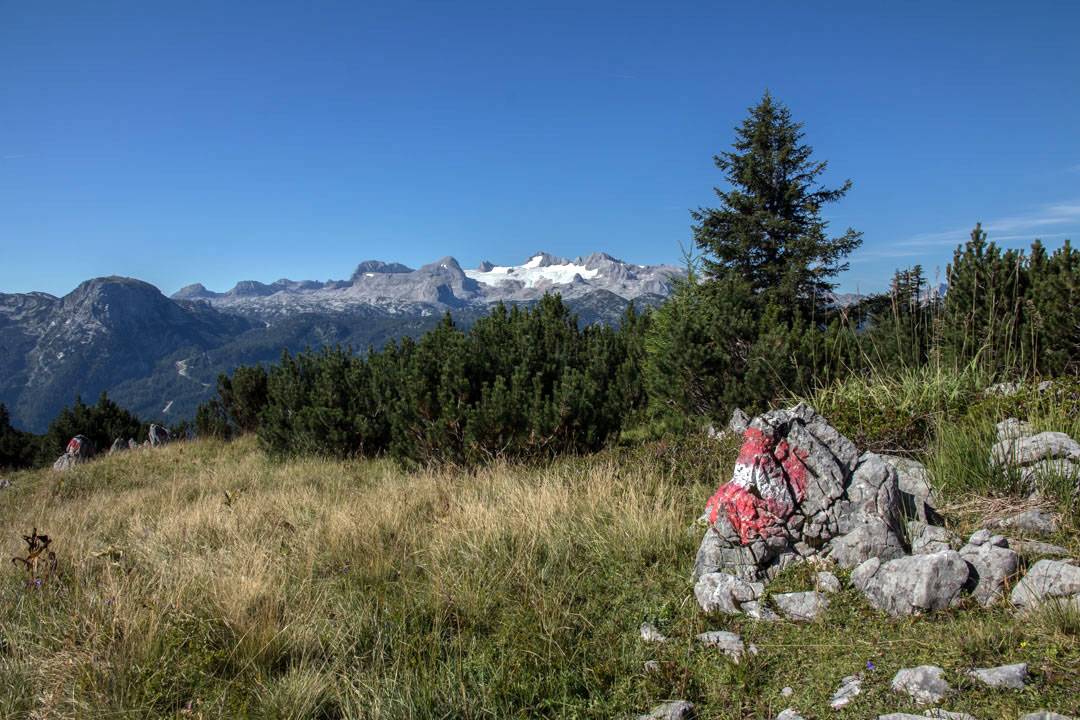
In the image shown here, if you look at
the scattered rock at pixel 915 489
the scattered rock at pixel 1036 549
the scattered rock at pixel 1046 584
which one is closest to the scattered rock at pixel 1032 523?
the scattered rock at pixel 1036 549

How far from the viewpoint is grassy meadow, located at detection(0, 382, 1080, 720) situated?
2.98m

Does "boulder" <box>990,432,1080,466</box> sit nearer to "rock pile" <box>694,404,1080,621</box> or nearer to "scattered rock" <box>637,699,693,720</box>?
"rock pile" <box>694,404,1080,621</box>

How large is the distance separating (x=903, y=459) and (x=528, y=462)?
16.2ft

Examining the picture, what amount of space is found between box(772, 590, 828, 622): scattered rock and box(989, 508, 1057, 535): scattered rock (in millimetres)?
1703

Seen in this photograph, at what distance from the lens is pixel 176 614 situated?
12.2 ft

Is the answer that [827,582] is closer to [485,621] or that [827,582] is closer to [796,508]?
[796,508]

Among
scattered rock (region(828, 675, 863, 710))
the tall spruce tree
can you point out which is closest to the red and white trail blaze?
scattered rock (region(828, 675, 863, 710))

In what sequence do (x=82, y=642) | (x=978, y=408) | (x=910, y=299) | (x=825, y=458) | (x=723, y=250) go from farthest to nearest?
(x=723, y=250) < (x=910, y=299) < (x=978, y=408) < (x=825, y=458) < (x=82, y=642)

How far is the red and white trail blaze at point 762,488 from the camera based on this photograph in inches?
165

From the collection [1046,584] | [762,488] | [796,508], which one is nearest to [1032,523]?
[1046,584]

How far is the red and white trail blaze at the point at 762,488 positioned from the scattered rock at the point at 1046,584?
1.31 meters

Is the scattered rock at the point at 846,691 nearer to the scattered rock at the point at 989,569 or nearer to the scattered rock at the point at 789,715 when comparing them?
the scattered rock at the point at 789,715

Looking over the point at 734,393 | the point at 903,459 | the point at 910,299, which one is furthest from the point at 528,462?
the point at 910,299

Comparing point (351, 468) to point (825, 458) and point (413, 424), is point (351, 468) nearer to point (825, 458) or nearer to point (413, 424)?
point (413, 424)
